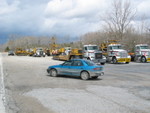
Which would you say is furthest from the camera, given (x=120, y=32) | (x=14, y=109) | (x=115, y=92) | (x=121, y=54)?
(x=120, y=32)

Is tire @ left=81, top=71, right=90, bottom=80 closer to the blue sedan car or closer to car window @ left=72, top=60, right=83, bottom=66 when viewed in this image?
the blue sedan car

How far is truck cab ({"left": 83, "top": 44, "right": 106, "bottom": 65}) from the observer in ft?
102

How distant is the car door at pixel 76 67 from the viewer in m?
15.7

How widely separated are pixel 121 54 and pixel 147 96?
22712mm

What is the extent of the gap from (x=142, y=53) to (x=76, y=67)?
20666 millimetres

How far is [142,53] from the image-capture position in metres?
33.9

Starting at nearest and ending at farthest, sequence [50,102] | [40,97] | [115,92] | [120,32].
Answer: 1. [50,102]
2. [40,97]
3. [115,92]
4. [120,32]

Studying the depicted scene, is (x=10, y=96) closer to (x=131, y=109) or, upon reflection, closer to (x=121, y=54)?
(x=131, y=109)

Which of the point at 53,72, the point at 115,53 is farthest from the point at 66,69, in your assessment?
the point at 115,53

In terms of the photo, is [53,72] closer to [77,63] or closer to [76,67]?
[76,67]

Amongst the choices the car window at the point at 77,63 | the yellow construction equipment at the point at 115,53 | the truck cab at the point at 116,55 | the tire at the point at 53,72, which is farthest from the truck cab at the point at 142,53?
the tire at the point at 53,72

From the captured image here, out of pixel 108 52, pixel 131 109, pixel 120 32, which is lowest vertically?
pixel 131 109

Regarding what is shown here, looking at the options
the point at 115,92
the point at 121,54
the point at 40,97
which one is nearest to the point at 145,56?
the point at 121,54

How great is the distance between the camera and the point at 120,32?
58.1m
